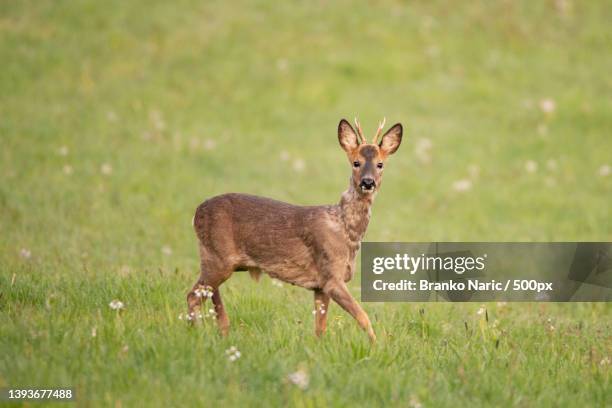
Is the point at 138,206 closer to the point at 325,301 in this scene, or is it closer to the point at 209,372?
the point at 325,301

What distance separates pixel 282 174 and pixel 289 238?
815 centimetres

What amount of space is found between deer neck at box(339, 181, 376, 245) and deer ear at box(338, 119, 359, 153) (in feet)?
1.13

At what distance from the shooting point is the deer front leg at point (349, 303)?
19.7 ft

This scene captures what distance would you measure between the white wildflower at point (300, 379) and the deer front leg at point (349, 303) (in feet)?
2.94

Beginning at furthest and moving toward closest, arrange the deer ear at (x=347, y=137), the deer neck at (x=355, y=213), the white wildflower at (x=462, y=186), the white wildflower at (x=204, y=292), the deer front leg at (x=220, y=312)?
the white wildflower at (x=462, y=186) → the deer ear at (x=347, y=137) → the deer neck at (x=355, y=213) → the deer front leg at (x=220, y=312) → the white wildflower at (x=204, y=292)

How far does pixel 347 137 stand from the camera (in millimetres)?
6832

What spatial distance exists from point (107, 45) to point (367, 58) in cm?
582

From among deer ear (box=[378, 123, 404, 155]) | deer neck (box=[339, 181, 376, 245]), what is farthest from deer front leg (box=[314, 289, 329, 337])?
deer ear (box=[378, 123, 404, 155])

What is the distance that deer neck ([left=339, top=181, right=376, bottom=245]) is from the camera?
6.61 m

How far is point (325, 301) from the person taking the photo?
6.66 metres

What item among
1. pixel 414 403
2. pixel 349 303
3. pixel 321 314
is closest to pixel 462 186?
pixel 321 314

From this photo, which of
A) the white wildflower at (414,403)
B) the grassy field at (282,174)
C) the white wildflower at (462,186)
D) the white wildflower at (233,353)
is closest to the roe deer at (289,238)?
the grassy field at (282,174)

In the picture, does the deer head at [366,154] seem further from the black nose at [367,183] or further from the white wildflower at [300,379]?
the white wildflower at [300,379]

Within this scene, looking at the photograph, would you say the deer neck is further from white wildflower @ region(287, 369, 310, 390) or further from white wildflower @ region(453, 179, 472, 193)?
white wildflower @ region(453, 179, 472, 193)
